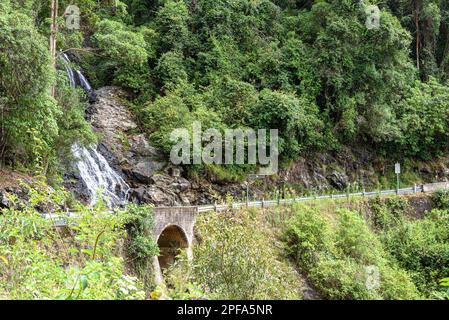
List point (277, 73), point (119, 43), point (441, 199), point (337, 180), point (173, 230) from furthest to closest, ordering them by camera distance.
→ point (277, 73)
point (337, 180)
point (441, 199)
point (119, 43)
point (173, 230)

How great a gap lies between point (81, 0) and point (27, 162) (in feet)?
28.7

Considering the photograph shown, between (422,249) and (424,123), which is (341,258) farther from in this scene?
(424,123)

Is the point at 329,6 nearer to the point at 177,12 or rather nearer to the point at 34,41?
the point at 177,12

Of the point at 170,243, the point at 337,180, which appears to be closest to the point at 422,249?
the point at 337,180

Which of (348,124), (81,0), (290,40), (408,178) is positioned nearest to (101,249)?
(81,0)

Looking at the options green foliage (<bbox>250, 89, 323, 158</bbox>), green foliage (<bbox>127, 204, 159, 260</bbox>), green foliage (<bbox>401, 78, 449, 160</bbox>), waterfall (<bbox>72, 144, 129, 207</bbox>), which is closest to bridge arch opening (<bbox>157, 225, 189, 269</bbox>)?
green foliage (<bbox>127, 204, 159, 260</bbox>)

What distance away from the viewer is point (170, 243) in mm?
16641
